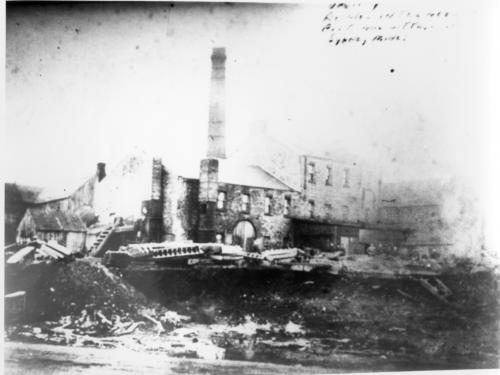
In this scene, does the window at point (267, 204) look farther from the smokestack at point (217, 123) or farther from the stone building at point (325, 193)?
the smokestack at point (217, 123)

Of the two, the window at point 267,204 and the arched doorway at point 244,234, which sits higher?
the window at point 267,204

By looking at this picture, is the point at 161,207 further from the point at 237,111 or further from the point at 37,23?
the point at 37,23

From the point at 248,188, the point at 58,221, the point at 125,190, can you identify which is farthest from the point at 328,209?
the point at 58,221

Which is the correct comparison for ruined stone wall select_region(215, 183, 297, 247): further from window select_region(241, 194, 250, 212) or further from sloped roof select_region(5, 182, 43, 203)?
sloped roof select_region(5, 182, 43, 203)

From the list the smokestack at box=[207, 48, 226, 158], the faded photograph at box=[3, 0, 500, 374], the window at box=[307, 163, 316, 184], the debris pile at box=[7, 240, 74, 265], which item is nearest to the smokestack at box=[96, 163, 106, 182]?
the faded photograph at box=[3, 0, 500, 374]

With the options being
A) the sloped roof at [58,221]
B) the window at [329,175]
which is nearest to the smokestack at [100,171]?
the sloped roof at [58,221]
